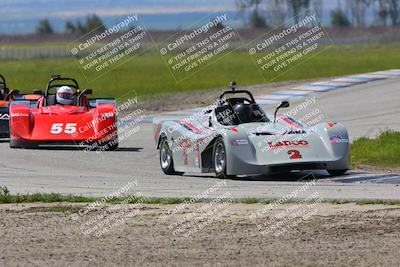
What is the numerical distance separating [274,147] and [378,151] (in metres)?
4.25

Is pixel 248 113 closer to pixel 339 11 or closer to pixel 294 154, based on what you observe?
pixel 294 154

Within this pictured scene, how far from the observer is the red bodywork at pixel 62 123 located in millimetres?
25031

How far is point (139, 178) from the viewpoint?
1928cm

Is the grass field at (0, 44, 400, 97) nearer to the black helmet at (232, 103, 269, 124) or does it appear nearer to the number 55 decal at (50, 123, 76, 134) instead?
the number 55 decal at (50, 123, 76, 134)

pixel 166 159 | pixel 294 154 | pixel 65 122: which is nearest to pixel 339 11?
pixel 65 122

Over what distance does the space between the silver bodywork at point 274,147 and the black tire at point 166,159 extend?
2.65 feet

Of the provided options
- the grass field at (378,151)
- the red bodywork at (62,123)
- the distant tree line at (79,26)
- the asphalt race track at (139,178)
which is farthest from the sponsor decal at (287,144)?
the distant tree line at (79,26)

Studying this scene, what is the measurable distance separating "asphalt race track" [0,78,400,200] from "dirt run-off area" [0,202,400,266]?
5.57 feet

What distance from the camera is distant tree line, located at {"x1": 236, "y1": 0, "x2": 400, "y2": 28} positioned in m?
98.9

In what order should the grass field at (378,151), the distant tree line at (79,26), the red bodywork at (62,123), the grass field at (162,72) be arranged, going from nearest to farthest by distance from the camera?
the grass field at (378,151)
the red bodywork at (62,123)
the grass field at (162,72)
the distant tree line at (79,26)

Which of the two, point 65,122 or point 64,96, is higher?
point 64,96

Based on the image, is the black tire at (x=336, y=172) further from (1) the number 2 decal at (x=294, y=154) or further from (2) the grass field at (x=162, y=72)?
(2) the grass field at (x=162, y=72)

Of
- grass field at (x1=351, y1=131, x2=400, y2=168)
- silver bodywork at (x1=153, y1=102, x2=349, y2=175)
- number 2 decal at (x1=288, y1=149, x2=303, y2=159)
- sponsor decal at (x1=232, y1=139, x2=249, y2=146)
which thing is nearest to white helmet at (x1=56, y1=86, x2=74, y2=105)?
grass field at (x1=351, y1=131, x2=400, y2=168)

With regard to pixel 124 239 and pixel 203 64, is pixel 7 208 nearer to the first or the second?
pixel 124 239
